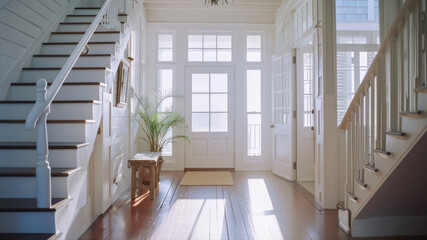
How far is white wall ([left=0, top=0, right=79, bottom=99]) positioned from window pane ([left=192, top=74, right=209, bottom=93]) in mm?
2793

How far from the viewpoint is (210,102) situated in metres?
6.05

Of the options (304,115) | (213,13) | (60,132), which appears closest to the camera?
(60,132)

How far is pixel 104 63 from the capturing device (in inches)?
126

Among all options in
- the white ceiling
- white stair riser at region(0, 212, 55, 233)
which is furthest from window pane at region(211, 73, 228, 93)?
white stair riser at region(0, 212, 55, 233)

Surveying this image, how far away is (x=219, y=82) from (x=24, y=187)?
4.40m

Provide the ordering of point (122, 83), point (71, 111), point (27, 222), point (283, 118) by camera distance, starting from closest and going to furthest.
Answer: point (27, 222) → point (71, 111) → point (122, 83) → point (283, 118)

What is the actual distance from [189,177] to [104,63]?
272 cm

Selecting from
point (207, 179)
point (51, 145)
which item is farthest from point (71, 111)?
point (207, 179)

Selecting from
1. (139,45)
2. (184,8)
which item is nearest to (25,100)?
(139,45)

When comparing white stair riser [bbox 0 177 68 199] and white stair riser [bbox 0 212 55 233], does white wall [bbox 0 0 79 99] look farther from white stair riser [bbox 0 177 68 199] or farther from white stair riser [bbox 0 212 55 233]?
white stair riser [bbox 0 212 55 233]

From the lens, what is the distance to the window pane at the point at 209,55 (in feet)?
20.0

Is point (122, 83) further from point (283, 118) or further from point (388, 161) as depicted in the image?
point (388, 161)

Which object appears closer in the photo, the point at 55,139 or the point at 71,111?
the point at 55,139

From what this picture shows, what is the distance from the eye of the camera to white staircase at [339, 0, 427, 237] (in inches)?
75.3
